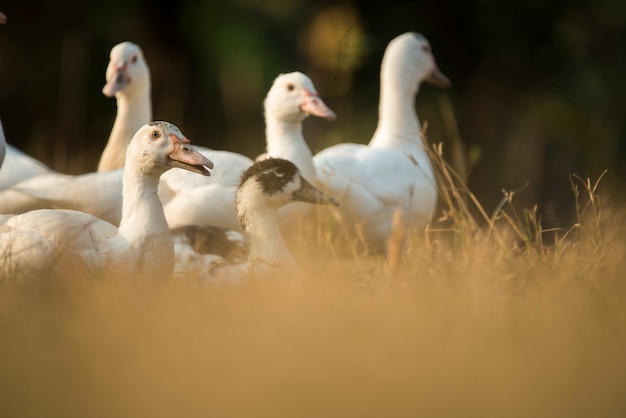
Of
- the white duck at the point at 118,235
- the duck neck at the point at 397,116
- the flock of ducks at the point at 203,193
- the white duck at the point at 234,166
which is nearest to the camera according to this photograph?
the white duck at the point at 118,235

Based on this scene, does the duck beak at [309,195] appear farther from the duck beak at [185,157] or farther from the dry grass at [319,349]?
the dry grass at [319,349]

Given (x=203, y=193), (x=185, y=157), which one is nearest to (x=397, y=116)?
(x=203, y=193)

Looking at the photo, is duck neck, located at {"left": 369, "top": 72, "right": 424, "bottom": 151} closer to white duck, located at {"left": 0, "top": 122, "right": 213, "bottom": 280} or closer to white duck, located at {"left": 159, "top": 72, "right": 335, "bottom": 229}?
white duck, located at {"left": 159, "top": 72, "right": 335, "bottom": 229}

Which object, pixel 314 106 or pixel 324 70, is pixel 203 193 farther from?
pixel 324 70

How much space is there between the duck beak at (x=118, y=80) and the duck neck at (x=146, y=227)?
2.01 meters

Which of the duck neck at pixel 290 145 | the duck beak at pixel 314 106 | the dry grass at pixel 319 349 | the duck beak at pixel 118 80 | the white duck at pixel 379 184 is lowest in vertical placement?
the white duck at pixel 379 184

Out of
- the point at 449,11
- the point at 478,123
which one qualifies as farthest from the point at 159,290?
the point at 478,123

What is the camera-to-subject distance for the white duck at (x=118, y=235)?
4.25 meters

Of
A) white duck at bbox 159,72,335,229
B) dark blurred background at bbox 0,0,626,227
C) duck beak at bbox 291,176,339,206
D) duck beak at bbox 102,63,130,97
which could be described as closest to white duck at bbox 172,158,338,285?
duck beak at bbox 291,176,339,206

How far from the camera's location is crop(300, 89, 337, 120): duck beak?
6172mm

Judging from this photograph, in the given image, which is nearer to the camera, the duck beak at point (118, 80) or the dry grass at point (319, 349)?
the dry grass at point (319, 349)

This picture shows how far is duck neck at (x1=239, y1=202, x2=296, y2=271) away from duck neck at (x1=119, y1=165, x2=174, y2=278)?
555 millimetres

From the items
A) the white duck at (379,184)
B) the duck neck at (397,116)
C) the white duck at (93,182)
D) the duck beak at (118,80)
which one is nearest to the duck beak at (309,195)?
the white duck at (379,184)

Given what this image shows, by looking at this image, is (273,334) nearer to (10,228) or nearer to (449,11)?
(10,228)
